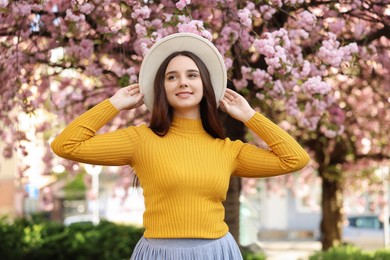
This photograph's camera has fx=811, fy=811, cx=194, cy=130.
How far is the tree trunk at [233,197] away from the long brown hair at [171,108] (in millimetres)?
3406

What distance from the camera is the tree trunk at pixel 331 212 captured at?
11305 millimetres

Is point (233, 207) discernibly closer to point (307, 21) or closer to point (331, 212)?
point (307, 21)

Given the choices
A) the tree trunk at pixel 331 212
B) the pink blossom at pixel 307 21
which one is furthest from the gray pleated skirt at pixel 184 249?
the tree trunk at pixel 331 212

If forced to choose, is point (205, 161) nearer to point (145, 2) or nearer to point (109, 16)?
point (145, 2)

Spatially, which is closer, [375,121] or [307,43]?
[307,43]

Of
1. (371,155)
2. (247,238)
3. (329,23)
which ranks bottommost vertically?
(247,238)

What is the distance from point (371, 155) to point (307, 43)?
4720 millimetres

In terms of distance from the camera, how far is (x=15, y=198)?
92.2ft

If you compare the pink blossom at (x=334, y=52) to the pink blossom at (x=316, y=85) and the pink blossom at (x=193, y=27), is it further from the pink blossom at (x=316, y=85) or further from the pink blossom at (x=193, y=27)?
the pink blossom at (x=193, y=27)

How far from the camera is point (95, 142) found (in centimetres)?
325

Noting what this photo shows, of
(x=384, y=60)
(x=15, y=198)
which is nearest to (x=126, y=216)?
(x=15, y=198)

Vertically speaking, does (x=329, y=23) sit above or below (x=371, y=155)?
above

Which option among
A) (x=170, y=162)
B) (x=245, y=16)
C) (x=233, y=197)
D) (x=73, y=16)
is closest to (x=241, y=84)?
(x=245, y=16)

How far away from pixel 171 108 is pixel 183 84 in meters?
0.13
